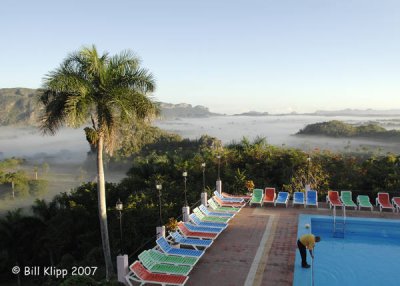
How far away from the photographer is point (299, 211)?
1571 cm

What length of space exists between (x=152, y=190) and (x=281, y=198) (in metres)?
6.79

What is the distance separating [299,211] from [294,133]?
72075mm

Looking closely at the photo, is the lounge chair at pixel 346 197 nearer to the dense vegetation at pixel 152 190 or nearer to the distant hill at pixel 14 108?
the dense vegetation at pixel 152 190

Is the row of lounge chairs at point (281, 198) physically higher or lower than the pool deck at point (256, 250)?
higher

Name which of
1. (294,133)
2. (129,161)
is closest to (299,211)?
(129,161)

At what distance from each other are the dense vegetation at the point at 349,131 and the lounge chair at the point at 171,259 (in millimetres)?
62262

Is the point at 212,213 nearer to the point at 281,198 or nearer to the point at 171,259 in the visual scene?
the point at 281,198

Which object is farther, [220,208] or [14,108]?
[14,108]

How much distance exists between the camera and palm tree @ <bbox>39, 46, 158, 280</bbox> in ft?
38.1

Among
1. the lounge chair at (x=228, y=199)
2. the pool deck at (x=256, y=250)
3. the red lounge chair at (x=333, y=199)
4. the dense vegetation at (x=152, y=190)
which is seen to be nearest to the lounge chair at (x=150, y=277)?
the pool deck at (x=256, y=250)

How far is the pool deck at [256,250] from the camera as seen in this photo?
372 inches

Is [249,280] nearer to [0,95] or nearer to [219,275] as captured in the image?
[219,275]

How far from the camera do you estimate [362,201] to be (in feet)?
52.9

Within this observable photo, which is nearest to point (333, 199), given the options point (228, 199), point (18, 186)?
point (228, 199)
